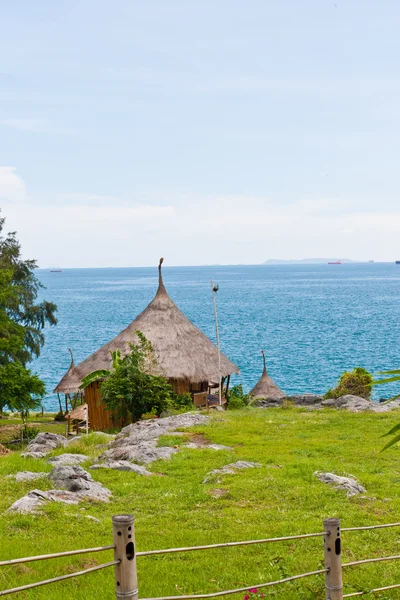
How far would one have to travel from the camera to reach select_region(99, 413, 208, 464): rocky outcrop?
15.9 m

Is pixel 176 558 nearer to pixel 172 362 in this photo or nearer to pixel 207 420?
pixel 207 420

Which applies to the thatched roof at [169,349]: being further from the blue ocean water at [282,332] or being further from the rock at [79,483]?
the blue ocean water at [282,332]

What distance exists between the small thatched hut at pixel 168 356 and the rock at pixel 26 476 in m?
13.0

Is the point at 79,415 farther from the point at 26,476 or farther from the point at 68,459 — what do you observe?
the point at 26,476

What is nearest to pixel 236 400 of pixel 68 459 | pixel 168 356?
pixel 168 356

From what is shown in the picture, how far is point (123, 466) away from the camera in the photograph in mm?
14656

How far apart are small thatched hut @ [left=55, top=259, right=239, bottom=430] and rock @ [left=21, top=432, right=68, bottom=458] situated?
7.24 m

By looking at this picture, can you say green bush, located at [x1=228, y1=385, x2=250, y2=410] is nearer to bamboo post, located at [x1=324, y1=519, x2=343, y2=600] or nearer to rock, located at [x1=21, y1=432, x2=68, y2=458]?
rock, located at [x1=21, y1=432, x2=68, y2=458]

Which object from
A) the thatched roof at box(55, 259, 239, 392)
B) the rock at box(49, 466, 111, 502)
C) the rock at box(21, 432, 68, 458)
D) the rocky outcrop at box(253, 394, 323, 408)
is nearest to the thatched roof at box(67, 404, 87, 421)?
the thatched roof at box(55, 259, 239, 392)

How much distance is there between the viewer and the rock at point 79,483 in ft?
40.3

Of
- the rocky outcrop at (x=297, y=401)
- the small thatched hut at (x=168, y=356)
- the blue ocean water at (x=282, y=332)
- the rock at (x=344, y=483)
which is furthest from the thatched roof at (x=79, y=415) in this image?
the blue ocean water at (x=282, y=332)

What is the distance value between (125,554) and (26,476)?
29.6 ft

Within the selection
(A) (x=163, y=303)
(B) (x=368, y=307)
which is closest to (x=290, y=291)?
(B) (x=368, y=307)

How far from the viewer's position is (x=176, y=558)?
30.0 feet
